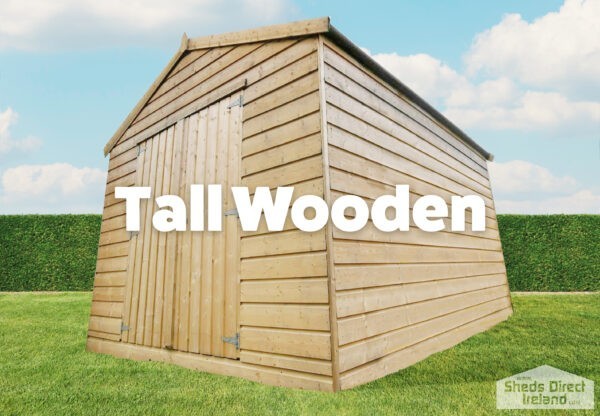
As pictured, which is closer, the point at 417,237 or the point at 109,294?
the point at 417,237

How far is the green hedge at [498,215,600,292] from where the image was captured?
34.8ft

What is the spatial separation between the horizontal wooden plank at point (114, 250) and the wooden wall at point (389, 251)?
3642 mm

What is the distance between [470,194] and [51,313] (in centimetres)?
867

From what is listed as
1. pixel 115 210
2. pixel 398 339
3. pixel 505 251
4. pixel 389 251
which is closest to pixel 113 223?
pixel 115 210

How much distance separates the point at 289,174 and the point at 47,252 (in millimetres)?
11530

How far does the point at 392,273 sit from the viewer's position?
406cm

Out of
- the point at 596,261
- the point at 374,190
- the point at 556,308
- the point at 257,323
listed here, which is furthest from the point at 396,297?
the point at 596,261

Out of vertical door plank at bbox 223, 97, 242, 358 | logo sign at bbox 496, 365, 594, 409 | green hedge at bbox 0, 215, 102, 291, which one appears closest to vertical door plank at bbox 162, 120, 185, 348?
vertical door plank at bbox 223, 97, 242, 358

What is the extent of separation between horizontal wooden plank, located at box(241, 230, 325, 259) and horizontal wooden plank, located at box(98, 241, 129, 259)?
2636 millimetres

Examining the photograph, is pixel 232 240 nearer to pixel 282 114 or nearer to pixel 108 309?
pixel 282 114

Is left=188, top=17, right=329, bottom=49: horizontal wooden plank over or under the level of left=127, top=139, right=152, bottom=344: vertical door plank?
over

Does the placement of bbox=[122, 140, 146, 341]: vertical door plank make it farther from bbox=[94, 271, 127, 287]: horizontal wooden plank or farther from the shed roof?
the shed roof

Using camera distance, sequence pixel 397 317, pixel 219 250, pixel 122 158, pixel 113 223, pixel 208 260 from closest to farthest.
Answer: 1. pixel 397 317
2. pixel 219 250
3. pixel 208 260
4. pixel 113 223
5. pixel 122 158


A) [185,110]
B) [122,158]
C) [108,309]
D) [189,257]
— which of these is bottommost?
[108,309]
